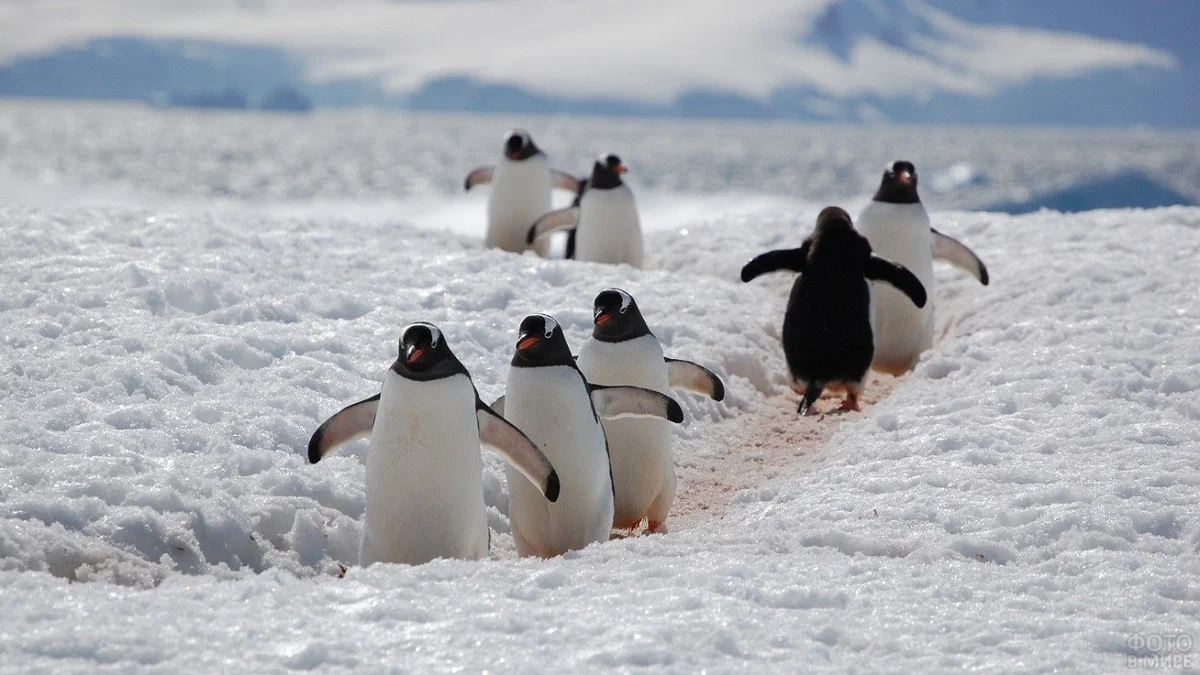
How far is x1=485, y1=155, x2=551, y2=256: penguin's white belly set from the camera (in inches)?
372

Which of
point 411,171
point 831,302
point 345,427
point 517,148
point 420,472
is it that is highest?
point 411,171

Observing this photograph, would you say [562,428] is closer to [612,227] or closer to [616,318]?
[616,318]

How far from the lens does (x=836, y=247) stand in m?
6.35

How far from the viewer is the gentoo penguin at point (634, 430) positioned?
471 centimetres

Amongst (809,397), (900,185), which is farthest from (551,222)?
(809,397)

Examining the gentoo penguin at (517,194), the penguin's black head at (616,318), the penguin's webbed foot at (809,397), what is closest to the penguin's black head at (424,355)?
the penguin's black head at (616,318)

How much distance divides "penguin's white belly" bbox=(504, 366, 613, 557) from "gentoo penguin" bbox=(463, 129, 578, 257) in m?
5.26

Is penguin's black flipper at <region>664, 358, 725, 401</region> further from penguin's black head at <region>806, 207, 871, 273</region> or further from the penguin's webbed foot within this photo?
penguin's black head at <region>806, 207, 871, 273</region>

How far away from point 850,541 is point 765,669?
114cm

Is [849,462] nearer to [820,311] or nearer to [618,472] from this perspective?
[618,472]

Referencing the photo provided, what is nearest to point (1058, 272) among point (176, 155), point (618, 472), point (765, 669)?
point (618, 472)

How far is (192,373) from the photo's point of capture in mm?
4809

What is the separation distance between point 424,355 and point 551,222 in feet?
17.3

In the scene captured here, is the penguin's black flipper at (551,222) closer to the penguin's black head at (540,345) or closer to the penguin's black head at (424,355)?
the penguin's black head at (540,345)
